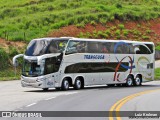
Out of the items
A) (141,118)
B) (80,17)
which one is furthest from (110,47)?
(80,17)

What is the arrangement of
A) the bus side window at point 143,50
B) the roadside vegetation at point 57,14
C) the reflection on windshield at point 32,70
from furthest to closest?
the roadside vegetation at point 57,14 < the bus side window at point 143,50 < the reflection on windshield at point 32,70

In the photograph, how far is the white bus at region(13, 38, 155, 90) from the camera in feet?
98.9

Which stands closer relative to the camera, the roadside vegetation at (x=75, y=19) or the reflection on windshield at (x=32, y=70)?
the reflection on windshield at (x=32, y=70)

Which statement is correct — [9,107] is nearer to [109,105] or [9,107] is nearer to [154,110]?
[109,105]

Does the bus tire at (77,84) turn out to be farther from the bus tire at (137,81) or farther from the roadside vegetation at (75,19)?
the roadside vegetation at (75,19)

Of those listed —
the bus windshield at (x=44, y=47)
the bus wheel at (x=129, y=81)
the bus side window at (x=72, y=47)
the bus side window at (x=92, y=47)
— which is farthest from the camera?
the bus wheel at (x=129, y=81)

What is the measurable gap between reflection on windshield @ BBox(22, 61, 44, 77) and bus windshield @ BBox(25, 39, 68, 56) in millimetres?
646

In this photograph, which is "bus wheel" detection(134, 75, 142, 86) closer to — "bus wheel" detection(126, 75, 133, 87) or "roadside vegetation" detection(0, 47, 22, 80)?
"bus wheel" detection(126, 75, 133, 87)

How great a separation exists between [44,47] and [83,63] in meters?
3.64

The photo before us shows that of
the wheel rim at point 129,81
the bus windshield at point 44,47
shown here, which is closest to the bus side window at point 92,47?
the bus windshield at point 44,47

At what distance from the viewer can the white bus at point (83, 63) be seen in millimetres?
30156

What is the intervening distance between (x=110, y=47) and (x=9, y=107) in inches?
648


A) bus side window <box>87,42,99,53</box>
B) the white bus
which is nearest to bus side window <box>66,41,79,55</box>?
the white bus

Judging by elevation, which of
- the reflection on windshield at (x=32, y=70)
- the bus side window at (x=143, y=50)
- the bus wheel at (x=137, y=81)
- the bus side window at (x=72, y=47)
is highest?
the bus side window at (x=72, y=47)
